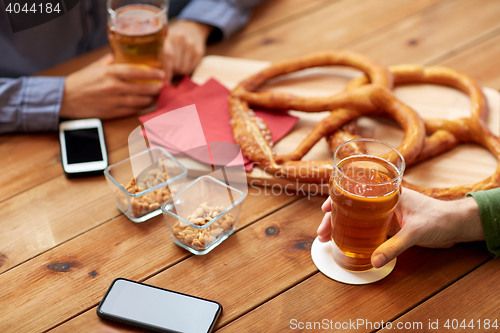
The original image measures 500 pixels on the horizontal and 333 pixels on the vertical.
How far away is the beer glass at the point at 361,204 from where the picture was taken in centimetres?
79

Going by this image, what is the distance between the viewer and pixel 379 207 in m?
0.80

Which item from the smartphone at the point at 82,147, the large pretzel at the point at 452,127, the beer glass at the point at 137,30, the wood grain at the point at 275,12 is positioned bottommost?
the smartphone at the point at 82,147

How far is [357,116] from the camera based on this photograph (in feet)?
3.96

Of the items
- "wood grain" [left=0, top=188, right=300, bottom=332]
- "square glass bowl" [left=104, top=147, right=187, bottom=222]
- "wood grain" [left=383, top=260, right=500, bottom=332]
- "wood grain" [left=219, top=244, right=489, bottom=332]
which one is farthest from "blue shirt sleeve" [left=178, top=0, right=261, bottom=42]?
"wood grain" [left=383, top=260, right=500, bottom=332]

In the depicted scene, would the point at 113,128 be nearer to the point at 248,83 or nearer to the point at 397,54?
the point at 248,83

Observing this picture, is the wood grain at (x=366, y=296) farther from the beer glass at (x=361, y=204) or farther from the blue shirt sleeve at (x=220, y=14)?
the blue shirt sleeve at (x=220, y=14)

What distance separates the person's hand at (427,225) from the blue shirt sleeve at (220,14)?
35.8 inches

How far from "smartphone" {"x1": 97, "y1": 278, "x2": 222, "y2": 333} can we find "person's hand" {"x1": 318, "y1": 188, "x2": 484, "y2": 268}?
0.28m

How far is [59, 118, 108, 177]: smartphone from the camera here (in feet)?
3.71

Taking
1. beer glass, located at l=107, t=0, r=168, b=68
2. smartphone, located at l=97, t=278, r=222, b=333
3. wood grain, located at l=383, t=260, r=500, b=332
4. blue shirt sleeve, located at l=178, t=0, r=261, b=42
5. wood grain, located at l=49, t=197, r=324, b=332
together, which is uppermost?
beer glass, located at l=107, t=0, r=168, b=68

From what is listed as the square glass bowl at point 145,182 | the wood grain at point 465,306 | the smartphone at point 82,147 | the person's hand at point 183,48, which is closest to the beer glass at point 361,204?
the wood grain at point 465,306

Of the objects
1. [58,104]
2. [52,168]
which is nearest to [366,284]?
[52,168]

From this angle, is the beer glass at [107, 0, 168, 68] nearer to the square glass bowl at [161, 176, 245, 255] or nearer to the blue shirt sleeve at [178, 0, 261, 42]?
the blue shirt sleeve at [178, 0, 261, 42]

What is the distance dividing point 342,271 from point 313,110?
0.48m
